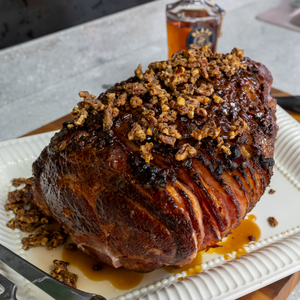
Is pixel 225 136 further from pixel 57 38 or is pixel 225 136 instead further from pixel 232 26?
pixel 232 26

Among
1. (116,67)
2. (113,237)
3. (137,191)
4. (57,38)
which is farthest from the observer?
A: (116,67)

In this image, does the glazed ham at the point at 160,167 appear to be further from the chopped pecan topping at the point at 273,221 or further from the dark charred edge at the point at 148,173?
the chopped pecan topping at the point at 273,221

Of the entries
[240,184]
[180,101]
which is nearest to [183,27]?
[180,101]

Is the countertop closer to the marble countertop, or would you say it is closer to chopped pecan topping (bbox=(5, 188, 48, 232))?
the marble countertop

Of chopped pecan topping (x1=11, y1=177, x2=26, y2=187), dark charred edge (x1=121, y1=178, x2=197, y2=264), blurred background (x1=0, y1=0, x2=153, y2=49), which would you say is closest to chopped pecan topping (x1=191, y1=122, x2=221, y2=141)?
dark charred edge (x1=121, y1=178, x2=197, y2=264)

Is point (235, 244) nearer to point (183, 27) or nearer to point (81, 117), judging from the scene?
point (81, 117)

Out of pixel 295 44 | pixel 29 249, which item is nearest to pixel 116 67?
pixel 295 44
